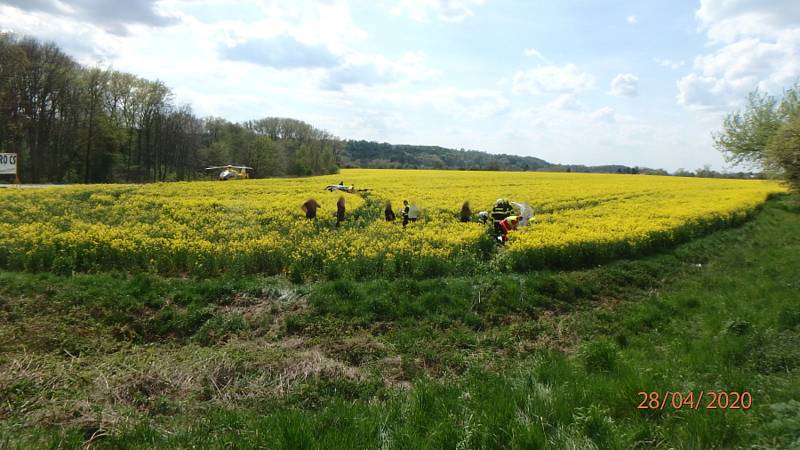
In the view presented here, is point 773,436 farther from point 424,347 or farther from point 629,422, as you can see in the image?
point 424,347

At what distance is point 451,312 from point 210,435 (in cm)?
489

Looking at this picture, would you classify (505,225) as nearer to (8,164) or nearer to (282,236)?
(282,236)

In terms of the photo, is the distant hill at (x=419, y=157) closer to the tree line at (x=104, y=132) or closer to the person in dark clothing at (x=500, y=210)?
the tree line at (x=104, y=132)

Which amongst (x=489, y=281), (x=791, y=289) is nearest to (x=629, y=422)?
(x=489, y=281)

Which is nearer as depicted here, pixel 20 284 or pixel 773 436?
pixel 773 436

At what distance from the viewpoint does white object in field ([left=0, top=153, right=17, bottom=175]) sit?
813 inches

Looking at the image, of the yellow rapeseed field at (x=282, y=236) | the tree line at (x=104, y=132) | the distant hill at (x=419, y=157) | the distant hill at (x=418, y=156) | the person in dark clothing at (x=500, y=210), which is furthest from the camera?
the distant hill at (x=418, y=156)

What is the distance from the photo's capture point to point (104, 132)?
4681 cm

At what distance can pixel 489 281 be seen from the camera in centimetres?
927
